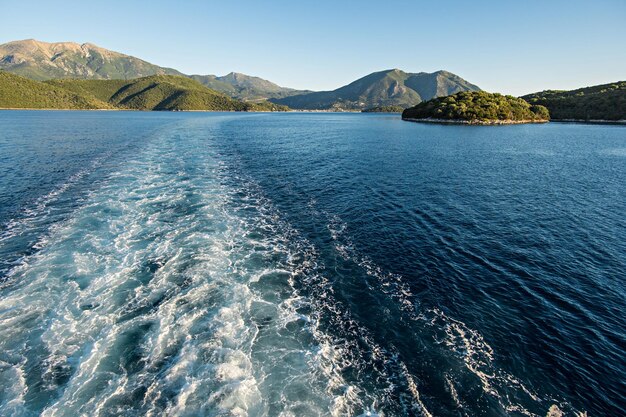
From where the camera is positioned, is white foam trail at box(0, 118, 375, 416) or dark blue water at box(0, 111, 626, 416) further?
dark blue water at box(0, 111, 626, 416)

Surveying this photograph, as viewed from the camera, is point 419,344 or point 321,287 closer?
point 419,344

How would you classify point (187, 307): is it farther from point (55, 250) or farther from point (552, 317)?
point (552, 317)

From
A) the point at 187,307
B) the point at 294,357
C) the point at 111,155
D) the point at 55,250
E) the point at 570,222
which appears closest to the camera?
the point at 294,357

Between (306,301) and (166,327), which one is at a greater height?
(166,327)

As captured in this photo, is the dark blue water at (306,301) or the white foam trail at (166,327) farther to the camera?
the dark blue water at (306,301)

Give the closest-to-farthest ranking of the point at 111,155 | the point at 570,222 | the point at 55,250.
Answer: the point at 55,250, the point at 570,222, the point at 111,155

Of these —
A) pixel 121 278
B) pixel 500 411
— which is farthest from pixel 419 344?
pixel 121 278

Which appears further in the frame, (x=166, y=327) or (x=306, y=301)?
(x=306, y=301)
